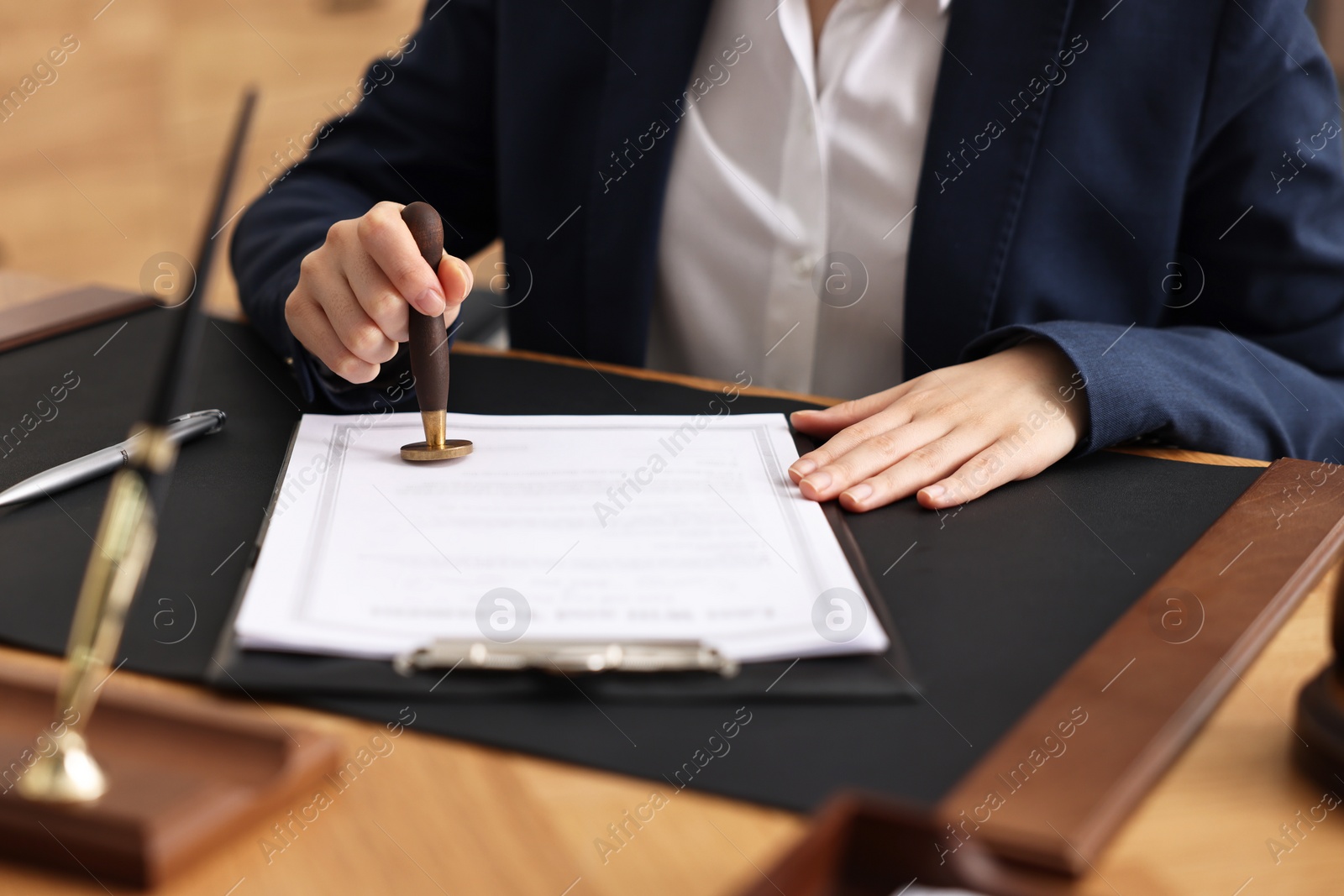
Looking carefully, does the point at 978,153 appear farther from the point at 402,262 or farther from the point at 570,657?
the point at 570,657

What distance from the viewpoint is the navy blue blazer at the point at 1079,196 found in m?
0.94

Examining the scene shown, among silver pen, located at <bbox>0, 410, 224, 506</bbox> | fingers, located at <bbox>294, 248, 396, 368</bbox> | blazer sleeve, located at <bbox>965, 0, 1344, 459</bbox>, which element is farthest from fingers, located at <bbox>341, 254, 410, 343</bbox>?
blazer sleeve, located at <bbox>965, 0, 1344, 459</bbox>

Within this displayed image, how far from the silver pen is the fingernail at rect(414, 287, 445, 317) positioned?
17 centimetres

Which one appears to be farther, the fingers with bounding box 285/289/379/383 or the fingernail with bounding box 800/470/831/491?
the fingers with bounding box 285/289/379/383

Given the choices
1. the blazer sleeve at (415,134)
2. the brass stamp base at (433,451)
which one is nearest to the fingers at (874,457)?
the brass stamp base at (433,451)

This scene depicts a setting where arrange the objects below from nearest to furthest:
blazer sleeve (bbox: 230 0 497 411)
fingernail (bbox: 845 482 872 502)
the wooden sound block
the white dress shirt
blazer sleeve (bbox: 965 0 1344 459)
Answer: the wooden sound block
fingernail (bbox: 845 482 872 502)
blazer sleeve (bbox: 965 0 1344 459)
the white dress shirt
blazer sleeve (bbox: 230 0 497 411)

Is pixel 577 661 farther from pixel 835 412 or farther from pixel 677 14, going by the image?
pixel 677 14

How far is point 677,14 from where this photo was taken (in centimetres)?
112

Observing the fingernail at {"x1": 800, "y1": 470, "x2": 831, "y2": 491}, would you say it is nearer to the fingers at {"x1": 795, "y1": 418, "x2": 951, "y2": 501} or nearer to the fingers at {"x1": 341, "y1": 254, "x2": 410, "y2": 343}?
the fingers at {"x1": 795, "y1": 418, "x2": 951, "y2": 501}

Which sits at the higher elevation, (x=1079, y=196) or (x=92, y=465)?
(x=92, y=465)

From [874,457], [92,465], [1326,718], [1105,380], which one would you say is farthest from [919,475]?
[92,465]

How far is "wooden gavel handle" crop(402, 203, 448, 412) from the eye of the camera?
0.77m

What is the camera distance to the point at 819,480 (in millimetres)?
703

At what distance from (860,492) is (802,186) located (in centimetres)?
51
